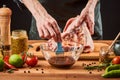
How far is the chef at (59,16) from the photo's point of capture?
3.48m

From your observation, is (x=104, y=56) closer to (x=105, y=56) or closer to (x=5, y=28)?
(x=105, y=56)

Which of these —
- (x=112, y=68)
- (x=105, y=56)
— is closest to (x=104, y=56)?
(x=105, y=56)

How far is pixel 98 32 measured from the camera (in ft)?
14.6

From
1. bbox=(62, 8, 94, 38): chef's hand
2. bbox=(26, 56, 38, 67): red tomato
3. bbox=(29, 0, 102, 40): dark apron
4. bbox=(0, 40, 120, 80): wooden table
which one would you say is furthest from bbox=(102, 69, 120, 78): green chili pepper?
bbox=(29, 0, 102, 40): dark apron

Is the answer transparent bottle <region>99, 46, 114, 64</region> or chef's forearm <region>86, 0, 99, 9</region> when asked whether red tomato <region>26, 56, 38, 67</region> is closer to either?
transparent bottle <region>99, 46, 114, 64</region>

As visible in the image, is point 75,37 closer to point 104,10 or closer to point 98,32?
point 98,32

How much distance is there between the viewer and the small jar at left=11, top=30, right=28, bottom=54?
323 cm

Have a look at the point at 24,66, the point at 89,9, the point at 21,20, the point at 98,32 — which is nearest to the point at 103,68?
the point at 24,66

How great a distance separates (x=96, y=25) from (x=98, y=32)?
0.25 feet

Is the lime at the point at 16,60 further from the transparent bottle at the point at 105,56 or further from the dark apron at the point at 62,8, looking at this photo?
the dark apron at the point at 62,8

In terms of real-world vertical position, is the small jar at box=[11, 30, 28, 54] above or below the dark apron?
below

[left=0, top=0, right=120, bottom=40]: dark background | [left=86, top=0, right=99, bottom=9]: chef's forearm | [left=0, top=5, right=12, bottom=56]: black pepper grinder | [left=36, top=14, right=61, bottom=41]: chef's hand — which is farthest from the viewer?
[left=0, top=0, right=120, bottom=40]: dark background

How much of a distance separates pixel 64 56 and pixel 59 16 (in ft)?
4.33

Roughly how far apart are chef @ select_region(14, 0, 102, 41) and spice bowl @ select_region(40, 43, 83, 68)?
305 millimetres
